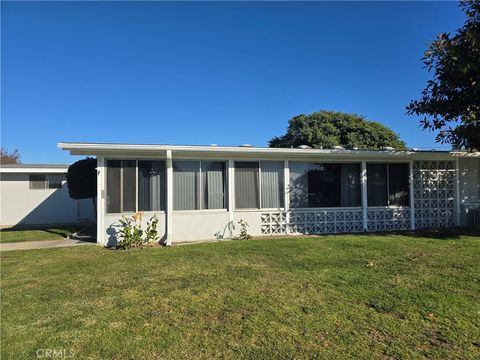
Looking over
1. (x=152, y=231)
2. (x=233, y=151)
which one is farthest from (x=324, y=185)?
(x=152, y=231)

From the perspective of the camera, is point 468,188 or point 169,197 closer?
point 169,197

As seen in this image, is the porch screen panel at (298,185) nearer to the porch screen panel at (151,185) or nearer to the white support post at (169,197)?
the white support post at (169,197)

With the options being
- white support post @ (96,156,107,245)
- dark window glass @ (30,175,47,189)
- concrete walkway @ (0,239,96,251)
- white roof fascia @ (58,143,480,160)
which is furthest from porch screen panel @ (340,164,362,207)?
dark window glass @ (30,175,47,189)

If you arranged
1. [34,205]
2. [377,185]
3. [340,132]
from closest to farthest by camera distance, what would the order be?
[377,185] → [34,205] → [340,132]

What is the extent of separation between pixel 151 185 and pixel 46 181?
11511 millimetres

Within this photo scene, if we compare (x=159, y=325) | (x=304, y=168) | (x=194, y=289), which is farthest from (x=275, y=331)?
(x=304, y=168)

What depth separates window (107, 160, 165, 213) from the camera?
10.5 m

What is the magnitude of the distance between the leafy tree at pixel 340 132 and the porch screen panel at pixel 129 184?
66.8ft

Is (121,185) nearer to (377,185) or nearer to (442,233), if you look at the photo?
(377,185)

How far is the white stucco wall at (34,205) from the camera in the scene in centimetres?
1877

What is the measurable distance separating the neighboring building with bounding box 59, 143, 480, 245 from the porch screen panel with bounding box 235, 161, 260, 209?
0.03 meters

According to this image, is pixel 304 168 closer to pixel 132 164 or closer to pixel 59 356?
pixel 132 164

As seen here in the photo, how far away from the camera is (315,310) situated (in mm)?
4723

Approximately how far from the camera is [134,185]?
35.1ft
